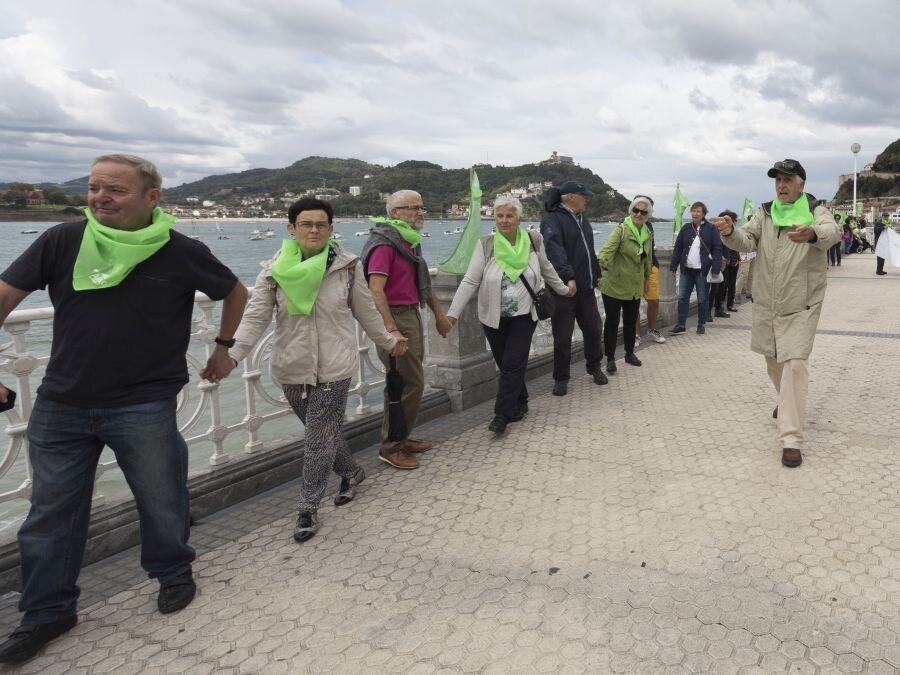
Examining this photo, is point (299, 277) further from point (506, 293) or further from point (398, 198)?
point (506, 293)

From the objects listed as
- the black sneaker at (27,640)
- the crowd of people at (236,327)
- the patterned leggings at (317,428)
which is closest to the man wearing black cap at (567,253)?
the crowd of people at (236,327)

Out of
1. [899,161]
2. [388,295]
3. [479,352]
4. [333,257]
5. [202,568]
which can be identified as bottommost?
[202,568]

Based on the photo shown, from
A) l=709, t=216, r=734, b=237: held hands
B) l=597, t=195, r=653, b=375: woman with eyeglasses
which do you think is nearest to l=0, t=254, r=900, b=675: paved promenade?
l=709, t=216, r=734, b=237: held hands

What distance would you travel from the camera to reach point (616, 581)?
276 centimetres

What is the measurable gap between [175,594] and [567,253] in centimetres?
443

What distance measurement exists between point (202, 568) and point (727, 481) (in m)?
3.02

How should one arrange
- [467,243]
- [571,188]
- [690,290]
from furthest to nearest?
[690,290] < [571,188] < [467,243]

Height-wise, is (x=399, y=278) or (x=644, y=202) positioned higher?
(x=644, y=202)

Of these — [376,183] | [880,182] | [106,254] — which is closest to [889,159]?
[880,182]

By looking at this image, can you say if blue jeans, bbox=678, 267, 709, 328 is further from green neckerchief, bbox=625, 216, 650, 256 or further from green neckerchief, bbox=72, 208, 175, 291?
green neckerchief, bbox=72, 208, 175, 291

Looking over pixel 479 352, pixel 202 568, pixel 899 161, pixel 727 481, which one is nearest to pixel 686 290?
pixel 479 352

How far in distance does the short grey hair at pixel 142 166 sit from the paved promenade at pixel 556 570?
1795 mm

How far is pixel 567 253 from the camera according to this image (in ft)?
19.6

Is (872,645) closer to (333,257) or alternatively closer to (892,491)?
(892,491)
